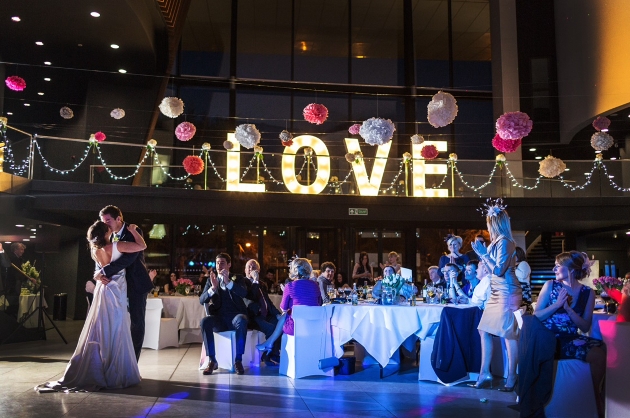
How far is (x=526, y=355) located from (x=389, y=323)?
2.21 metres

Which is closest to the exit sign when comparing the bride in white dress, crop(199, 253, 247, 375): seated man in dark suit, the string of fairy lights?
the string of fairy lights

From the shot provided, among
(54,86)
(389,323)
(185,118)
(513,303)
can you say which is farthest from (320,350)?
(185,118)

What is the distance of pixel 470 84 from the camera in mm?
23672

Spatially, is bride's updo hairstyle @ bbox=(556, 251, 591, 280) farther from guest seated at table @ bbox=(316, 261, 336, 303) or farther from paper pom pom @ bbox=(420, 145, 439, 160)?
paper pom pom @ bbox=(420, 145, 439, 160)

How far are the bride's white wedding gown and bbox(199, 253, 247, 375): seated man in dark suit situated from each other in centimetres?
145

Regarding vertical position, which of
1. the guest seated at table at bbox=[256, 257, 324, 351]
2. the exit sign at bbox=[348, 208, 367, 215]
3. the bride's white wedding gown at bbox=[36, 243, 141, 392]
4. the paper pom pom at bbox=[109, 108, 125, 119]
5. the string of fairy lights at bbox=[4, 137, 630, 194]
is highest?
the paper pom pom at bbox=[109, 108, 125, 119]

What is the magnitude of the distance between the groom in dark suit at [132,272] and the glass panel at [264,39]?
52.5 ft

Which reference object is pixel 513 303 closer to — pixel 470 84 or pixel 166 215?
pixel 166 215

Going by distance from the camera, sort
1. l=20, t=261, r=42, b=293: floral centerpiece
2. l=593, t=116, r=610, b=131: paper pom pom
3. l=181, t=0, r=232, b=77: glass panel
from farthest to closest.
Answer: l=181, t=0, r=232, b=77: glass panel, l=593, t=116, r=610, b=131: paper pom pom, l=20, t=261, r=42, b=293: floral centerpiece

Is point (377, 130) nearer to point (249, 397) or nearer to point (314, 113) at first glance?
point (314, 113)

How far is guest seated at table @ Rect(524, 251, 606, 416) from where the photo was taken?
16.7 feet

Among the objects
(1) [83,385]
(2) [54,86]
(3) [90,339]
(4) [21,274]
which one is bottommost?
(1) [83,385]

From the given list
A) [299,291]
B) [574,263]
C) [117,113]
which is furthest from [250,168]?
[574,263]

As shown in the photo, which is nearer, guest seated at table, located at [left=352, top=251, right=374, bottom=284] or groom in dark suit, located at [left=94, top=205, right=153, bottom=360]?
groom in dark suit, located at [left=94, top=205, right=153, bottom=360]
